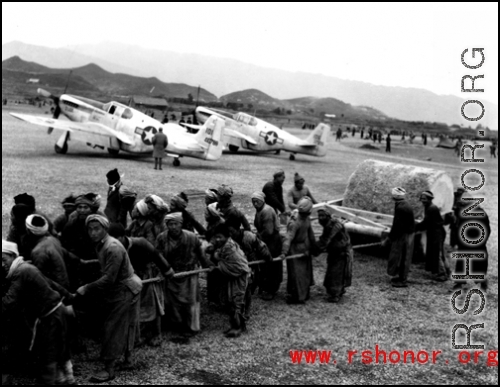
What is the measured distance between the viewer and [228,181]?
18141mm

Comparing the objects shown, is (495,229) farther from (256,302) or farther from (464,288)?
(256,302)

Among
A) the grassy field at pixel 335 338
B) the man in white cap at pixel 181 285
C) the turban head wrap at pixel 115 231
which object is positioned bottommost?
the grassy field at pixel 335 338

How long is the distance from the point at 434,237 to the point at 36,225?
22.2 feet

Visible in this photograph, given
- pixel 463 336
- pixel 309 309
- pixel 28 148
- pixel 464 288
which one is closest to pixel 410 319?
pixel 463 336

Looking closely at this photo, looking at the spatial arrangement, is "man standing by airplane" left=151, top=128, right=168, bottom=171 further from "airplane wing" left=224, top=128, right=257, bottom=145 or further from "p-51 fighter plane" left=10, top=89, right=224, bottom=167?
"airplane wing" left=224, top=128, right=257, bottom=145

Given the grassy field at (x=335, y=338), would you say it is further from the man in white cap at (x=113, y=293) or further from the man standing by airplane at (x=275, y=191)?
the man standing by airplane at (x=275, y=191)

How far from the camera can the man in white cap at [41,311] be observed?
14.4 feet

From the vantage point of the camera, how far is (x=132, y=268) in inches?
A: 203

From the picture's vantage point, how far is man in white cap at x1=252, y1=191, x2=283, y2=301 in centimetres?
746

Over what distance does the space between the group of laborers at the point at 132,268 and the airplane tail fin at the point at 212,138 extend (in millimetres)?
13611

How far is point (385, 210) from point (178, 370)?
6611 mm

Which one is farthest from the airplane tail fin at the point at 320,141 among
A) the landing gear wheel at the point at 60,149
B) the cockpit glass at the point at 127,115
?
the landing gear wheel at the point at 60,149

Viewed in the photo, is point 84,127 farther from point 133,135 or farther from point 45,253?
point 45,253

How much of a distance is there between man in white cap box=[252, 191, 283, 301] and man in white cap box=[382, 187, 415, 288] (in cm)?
223
